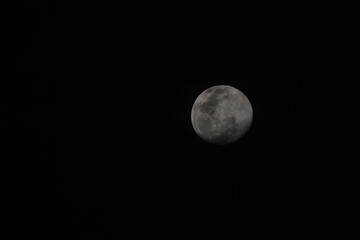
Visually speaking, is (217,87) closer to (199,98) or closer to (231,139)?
(199,98)

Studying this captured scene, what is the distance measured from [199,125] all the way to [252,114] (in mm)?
1058

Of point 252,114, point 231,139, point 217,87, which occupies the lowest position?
point 231,139

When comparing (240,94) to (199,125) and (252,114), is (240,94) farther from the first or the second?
(199,125)

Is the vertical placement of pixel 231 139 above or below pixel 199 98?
below

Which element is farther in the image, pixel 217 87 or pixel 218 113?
pixel 217 87

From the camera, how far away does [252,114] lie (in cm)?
599

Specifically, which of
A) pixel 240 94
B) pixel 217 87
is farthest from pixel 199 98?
pixel 240 94

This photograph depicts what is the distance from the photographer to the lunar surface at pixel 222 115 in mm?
5590

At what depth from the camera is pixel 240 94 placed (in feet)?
19.5

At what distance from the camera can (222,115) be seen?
18.3 feet

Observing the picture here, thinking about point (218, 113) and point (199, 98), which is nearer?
point (218, 113)

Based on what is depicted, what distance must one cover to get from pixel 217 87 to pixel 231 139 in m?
1.05

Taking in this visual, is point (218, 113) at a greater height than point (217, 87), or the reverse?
point (217, 87)

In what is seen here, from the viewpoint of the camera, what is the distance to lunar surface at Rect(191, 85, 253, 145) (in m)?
5.59
